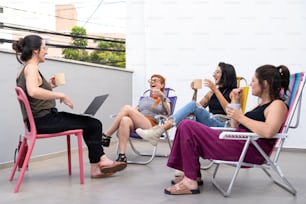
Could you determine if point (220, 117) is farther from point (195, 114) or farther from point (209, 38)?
point (209, 38)

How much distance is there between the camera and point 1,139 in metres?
4.18

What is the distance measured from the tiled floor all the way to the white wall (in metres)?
1.76

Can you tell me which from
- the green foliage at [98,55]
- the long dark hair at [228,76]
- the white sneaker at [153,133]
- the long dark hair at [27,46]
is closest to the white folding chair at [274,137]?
the white sneaker at [153,133]

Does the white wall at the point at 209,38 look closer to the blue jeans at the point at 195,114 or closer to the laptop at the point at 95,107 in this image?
the blue jeans at the point at 195,114

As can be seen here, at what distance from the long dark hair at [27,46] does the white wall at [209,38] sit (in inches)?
117

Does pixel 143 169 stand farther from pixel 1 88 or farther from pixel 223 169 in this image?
pixel 1 88

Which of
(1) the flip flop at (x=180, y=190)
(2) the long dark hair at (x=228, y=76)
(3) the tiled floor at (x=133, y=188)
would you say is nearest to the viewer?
(3) the tiled floor at (x=133, y=188)

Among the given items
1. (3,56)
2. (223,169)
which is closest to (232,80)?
(223,169)

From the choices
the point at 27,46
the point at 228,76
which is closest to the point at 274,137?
the point at 228,76

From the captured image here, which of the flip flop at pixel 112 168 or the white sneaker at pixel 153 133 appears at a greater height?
the white sneaker at pixel 153 133

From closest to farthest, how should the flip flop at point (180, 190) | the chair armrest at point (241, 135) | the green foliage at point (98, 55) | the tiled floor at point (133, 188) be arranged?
the chair armrest at point (241, 135) → the tiled floor at point (133, 188) → the flip flop at point (180, 190) → the green foliage at point (98, 55)

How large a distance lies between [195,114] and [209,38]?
7.15 ft

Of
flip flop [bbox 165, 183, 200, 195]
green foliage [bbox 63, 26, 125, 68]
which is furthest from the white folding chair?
green foliage [bbox 63, 26, 125, 68]

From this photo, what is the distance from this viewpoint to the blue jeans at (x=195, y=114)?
390cm
